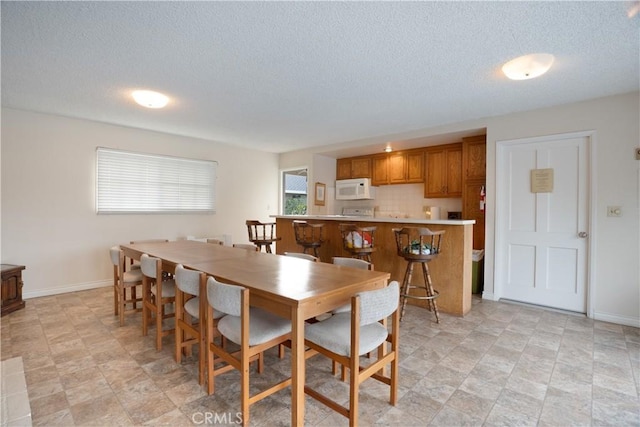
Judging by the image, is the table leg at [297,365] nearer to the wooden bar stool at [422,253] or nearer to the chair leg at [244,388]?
the chair leg at [244,388]

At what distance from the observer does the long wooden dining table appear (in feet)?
4.94

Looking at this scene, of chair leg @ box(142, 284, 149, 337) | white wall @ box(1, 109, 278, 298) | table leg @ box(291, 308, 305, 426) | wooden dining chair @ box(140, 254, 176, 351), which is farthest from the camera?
white wall @ box(1, 109, 278, 298)

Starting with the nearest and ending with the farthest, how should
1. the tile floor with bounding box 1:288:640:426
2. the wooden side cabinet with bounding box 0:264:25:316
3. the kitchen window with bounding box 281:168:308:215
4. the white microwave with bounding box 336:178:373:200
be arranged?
the tile floor with bounding box 1:288:640:426
the wooden side cabinet with bounding box 0:264:25:316
the white microwave with bounding box 336:178:373:200
the kitchen window with bounding box 281:168:308:215

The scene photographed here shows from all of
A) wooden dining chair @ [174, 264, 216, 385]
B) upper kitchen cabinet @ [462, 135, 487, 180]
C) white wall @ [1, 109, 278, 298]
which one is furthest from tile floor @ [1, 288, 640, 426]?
upper kitchen cabinet @ [462, 135, 487, 180]

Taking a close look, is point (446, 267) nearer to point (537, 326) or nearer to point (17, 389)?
point (537, 326)

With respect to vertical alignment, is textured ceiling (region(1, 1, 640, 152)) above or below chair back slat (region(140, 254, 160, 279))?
above

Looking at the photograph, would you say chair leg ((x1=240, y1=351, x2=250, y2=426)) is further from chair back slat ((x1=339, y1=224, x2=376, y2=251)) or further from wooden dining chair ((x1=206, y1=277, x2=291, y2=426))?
chair back slat ((x1=339, y1=224, x2=376, y2=251))

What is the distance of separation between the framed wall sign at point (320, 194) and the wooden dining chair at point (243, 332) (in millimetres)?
4081

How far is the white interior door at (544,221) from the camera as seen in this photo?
3.37 meters

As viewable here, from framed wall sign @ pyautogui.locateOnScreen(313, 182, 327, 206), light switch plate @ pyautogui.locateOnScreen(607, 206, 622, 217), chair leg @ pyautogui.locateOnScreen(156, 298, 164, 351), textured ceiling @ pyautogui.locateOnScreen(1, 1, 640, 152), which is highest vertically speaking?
textured ceiling @ pyautogui.locateOnScreen(1, 1, 640, 152)

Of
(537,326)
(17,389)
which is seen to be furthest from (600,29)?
(17,389)

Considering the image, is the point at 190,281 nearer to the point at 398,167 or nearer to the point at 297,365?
the point at 297,365

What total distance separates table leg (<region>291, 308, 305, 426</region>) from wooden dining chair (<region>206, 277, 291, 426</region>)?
221mm

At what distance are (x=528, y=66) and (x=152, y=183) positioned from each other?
16.0 feet
